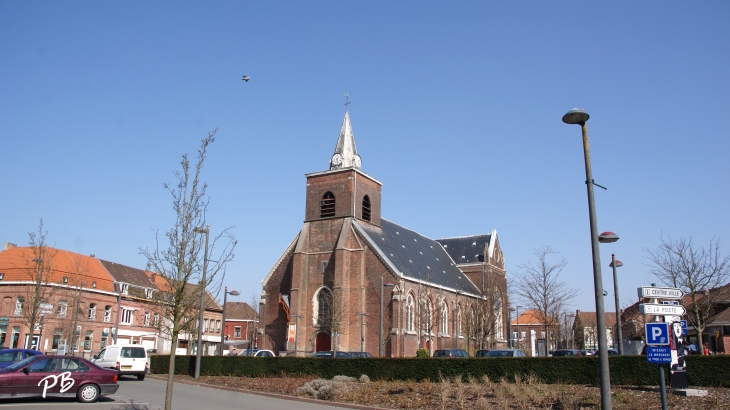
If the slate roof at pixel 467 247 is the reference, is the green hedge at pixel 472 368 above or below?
below

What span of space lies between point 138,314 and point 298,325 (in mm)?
20745

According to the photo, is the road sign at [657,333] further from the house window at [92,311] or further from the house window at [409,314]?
the house window at [92,311]

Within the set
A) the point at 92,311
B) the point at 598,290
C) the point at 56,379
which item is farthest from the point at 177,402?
the point at 92,311

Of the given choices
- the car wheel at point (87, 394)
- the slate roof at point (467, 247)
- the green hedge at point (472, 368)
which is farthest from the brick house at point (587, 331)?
the car wheel at point (87, 394)

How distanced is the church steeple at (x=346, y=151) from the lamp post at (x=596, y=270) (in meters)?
37.3

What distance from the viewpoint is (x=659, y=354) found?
1114cm

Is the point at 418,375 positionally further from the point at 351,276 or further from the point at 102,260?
the point at 102,260

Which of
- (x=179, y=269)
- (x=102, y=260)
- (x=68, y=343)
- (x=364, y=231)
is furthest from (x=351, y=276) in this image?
(x=179, y=269)

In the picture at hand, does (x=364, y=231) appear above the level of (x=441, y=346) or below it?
above

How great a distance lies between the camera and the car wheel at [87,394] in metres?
16.6

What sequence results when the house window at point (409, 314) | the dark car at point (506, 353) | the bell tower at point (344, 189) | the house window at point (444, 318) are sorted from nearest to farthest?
the dark car at point (506, 353) → the house window at point (409, 314) → the bell tower at point (344, 189) → the house window at point (444, 318)

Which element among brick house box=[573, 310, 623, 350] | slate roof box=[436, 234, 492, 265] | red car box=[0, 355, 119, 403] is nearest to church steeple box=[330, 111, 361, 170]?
slate roof box=[436, 234, 492, 265]

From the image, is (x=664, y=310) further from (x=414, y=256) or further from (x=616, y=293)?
(x=414, y=256)

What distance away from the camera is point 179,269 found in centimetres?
1261
